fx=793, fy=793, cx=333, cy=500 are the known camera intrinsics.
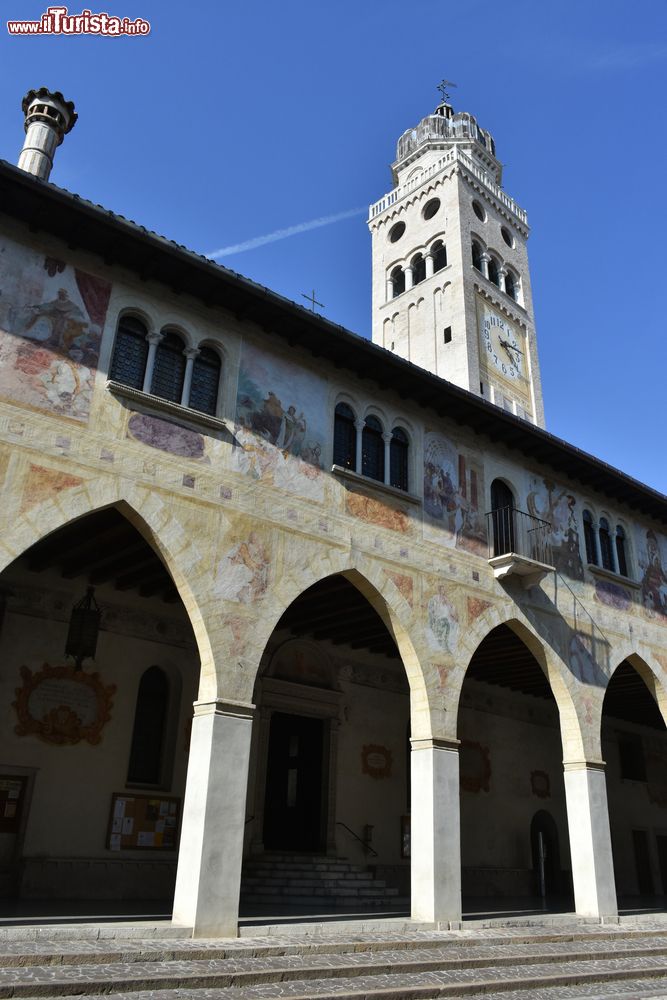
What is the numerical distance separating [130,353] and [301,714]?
26.1 ft

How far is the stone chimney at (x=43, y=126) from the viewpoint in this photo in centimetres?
1283

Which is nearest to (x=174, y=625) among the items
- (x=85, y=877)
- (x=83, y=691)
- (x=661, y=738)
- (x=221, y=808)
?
(x=83, y=691)

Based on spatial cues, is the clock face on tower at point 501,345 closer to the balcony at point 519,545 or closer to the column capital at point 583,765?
the balcony at point 519,545

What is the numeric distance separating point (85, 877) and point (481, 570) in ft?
25.8

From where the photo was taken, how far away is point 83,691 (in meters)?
12.5

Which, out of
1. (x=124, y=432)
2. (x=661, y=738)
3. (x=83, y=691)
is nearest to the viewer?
(x=124, y=432)

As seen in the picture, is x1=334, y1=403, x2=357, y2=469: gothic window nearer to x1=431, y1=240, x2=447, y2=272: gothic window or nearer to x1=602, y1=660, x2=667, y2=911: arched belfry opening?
x1=602, y1=660, x2=667, y2=911: arched belfry opening

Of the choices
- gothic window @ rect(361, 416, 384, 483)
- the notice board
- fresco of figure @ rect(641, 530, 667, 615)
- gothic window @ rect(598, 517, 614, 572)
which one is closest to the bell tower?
fresco of figure @ rect(641, 530, 667, 615)

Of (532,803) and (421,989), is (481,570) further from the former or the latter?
(532,803)

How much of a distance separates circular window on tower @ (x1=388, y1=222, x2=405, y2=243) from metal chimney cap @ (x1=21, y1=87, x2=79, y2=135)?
23560 millimetres

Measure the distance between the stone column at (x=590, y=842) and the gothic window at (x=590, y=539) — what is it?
4106 mm

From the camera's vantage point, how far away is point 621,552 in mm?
17406

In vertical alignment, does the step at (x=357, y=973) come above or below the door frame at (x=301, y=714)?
below

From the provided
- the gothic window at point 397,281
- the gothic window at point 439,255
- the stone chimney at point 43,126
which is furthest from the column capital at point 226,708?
the gothic window at point 397,281
